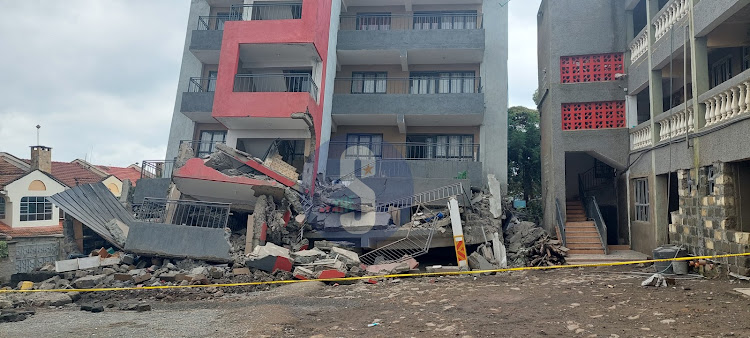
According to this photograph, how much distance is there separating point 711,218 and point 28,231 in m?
31.4

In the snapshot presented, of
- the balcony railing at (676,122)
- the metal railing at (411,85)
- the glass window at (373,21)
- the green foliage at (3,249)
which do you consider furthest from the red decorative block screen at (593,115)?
the green foliage at (3,249)

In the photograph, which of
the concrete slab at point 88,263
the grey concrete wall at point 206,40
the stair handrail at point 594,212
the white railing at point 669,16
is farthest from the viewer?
the grey concrete wall at point 206,40

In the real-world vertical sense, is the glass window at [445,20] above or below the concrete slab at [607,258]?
above

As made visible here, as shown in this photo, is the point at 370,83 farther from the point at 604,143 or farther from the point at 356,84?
the point at 604,143

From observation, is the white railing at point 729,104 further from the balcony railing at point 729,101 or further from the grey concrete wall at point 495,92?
the grey concrete wall at point 495,92

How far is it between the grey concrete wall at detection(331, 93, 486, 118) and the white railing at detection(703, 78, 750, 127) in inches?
361

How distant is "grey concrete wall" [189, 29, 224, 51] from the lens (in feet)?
61.8

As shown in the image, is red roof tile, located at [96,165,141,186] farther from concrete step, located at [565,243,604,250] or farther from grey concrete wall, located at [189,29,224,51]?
concrete step, located at [565,243,604,250]

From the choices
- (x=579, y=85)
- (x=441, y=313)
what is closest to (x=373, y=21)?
(x=579, y=85)

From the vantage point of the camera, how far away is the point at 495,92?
1925cm

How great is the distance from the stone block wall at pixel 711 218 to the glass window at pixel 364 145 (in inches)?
457

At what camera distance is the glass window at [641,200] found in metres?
13.0

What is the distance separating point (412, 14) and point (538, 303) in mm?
16109

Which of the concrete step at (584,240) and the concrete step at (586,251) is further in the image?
the concrete step at (584,240)
